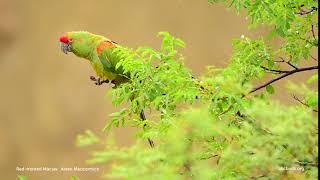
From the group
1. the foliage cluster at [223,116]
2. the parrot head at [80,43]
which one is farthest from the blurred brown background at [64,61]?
the foliage cluster at [223,116]

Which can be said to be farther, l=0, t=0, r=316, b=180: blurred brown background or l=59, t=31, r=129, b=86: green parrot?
l=0, t=0, r=316, b=180: blurred brown background

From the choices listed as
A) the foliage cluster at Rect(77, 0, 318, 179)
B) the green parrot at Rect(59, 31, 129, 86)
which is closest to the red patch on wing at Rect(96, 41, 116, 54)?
the green parrot at Rect(59, 31, 129, 86)

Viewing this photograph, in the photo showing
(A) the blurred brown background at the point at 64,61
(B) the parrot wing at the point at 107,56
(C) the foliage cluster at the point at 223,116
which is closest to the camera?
(C) the foliage cluster at the point at 223,116

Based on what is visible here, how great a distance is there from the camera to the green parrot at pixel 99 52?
91.0 inches

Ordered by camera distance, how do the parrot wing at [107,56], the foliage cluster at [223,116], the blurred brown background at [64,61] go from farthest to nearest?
the blurred brown background at [64,61] → the parrot wing at [107,56] → the foliage cluster at [223,116]

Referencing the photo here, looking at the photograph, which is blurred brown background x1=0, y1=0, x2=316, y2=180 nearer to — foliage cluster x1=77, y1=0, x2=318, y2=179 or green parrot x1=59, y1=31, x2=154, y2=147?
green parrot x1=59, y1=31, x2=154, y2=147

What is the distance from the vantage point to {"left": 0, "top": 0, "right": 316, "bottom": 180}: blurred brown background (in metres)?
3.42

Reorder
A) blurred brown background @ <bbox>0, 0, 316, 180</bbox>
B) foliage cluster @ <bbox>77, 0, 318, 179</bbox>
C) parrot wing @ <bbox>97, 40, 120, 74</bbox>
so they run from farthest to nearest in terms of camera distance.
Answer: blurred brown background @ <bbox>0, 0, 316, 180</bbox> → parrot wing @ <bbox>97, 40, 120, 74</bbox> → foliage cluster @ <bbox>77, 0, 318, 179</bbox>

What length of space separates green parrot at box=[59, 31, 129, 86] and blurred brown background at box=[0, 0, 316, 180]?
41.2 inches

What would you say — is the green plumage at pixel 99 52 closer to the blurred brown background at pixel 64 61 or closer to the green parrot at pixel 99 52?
the green parrot at pixel 99 52

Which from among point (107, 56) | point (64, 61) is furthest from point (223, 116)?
point (64, 61)

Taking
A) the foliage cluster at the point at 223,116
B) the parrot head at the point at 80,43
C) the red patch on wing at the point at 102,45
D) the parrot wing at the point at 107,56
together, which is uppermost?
the parrot head at the point at 80,43

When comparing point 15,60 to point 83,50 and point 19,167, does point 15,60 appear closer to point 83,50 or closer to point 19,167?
point 19,167

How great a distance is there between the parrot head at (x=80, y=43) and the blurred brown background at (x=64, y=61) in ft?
3.40
